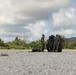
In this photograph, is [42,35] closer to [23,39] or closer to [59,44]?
[59,44]

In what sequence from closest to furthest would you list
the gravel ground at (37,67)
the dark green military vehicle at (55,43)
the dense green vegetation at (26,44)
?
the gravel ground at (37,67), the dark green military vehicle at (55,43), the dense green vegetation at (26,44)

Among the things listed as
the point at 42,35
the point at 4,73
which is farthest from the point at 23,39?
the point at 4,73

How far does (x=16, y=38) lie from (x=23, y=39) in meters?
6.29

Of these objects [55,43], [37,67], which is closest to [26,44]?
[55,43]

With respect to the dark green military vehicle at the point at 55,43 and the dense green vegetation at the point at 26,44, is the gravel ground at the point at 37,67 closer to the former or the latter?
the dark green military vehicle at the point at 55,43

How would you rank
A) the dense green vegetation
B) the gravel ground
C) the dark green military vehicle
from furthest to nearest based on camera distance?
the dense green vegetation
the dark green military vehicle
the gravel ground

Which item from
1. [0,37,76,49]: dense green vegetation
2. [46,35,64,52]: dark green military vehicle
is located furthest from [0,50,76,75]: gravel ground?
[0,37,76,49]: dense green vegetation

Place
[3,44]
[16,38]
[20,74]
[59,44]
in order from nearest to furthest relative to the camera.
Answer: [20,74], [59,44], [3,44], [16,38]

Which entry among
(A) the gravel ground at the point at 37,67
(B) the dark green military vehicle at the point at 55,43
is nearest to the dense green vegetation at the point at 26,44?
(B) the dark green military vehicle at the point at 55,43

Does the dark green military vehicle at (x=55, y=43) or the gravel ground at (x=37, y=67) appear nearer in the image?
the gravel ground at (x=37, y=67)

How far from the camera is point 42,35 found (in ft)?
111

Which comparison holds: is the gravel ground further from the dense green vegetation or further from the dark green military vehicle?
the dense green vegetation

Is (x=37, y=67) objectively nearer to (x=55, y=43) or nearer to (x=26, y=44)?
(x=55, y=43)

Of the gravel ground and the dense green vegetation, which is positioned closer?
the gravel ground
